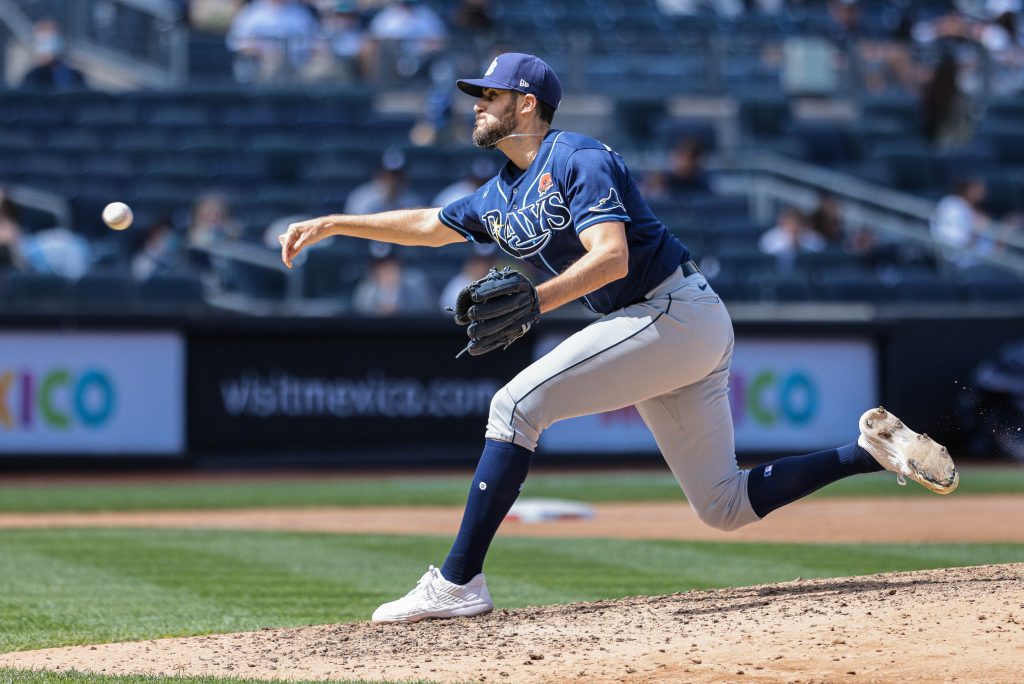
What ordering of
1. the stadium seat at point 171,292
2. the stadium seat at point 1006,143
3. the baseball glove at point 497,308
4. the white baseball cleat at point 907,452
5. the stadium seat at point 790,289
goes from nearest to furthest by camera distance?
the baseball glove at point 497,308 < the white baseball cleat at point 907,452 < the stadium seat at point 171,292 < the stadium seat at point 790,289 < the stadium seat at point 1006,143

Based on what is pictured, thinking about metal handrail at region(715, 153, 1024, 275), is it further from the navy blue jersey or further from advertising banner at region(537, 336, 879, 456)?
the navy blue jersey

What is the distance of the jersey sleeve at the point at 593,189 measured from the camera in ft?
15.1

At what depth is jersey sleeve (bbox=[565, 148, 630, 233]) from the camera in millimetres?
4613

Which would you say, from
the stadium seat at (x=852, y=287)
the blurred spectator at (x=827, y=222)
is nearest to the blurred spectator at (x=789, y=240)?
the blurred spectator at (x=827, y=222)

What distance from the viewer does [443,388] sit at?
12.6 meters

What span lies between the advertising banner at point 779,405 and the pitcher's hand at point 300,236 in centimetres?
734

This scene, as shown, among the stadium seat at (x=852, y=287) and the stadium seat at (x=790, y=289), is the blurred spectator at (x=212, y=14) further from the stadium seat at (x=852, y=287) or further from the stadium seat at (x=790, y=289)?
the stadium seat at (x=852, y=287)

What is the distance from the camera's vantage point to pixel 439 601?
4.92m

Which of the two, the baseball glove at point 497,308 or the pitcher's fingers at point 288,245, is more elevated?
the pitcher's fingers at point 288,245

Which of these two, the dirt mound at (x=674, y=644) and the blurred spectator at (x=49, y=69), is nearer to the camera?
the dirt mound at (x=674, y=644)

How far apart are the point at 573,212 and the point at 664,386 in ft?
2.13

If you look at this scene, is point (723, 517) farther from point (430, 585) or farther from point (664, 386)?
point (430, 585)

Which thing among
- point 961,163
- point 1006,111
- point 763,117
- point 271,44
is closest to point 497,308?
point 271,44

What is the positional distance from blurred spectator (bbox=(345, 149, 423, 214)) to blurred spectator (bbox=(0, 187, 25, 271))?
2769 millimetres
